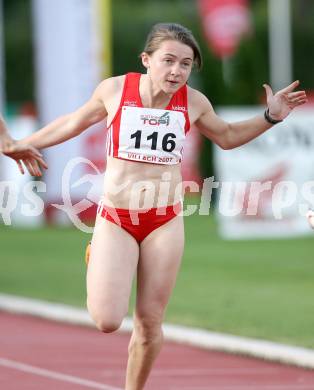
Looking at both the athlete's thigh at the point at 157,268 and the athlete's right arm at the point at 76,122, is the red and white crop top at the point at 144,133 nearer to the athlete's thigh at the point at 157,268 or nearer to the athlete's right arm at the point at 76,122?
the athlete's right arm at the point at 76,122

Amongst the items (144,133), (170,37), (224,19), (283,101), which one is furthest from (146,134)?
(224,19)

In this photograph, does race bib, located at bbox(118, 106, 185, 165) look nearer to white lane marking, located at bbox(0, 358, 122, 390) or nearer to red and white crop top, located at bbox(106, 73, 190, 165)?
red and white crop top, located at bbox(106, 73, 190, 165)

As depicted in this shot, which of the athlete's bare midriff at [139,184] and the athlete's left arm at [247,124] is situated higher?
the athlete's left arm at [247,124]

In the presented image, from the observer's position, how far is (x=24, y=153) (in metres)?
8.50

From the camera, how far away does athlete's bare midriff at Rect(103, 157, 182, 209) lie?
820 centimetres

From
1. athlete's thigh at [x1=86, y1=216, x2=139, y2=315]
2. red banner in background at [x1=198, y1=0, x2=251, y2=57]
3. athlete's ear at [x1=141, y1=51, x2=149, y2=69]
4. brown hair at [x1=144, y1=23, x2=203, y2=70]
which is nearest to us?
athlete's thigh at [x1=86, y1=216, x2=139, y2=315]

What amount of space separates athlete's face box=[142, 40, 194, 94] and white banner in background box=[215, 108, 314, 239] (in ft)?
49.5

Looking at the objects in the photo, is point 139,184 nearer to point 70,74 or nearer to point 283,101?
point 283,101

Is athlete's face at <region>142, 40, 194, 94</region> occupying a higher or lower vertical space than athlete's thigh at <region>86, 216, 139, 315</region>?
higher

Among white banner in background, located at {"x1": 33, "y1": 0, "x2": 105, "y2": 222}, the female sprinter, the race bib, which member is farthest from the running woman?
white banner in background, located at {"x1": 33, "y1": 0, "x2": 105, "y2": 222}

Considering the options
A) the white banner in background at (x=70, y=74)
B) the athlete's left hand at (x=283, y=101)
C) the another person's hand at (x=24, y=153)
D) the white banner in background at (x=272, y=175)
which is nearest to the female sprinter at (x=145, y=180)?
the another person's hand at (x=24, y=153)

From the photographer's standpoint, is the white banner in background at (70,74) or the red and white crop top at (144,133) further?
the white banner in background at (70,74)

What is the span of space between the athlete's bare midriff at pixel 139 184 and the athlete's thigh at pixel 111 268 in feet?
0.64

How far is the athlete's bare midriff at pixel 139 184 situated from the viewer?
26.9 ft
